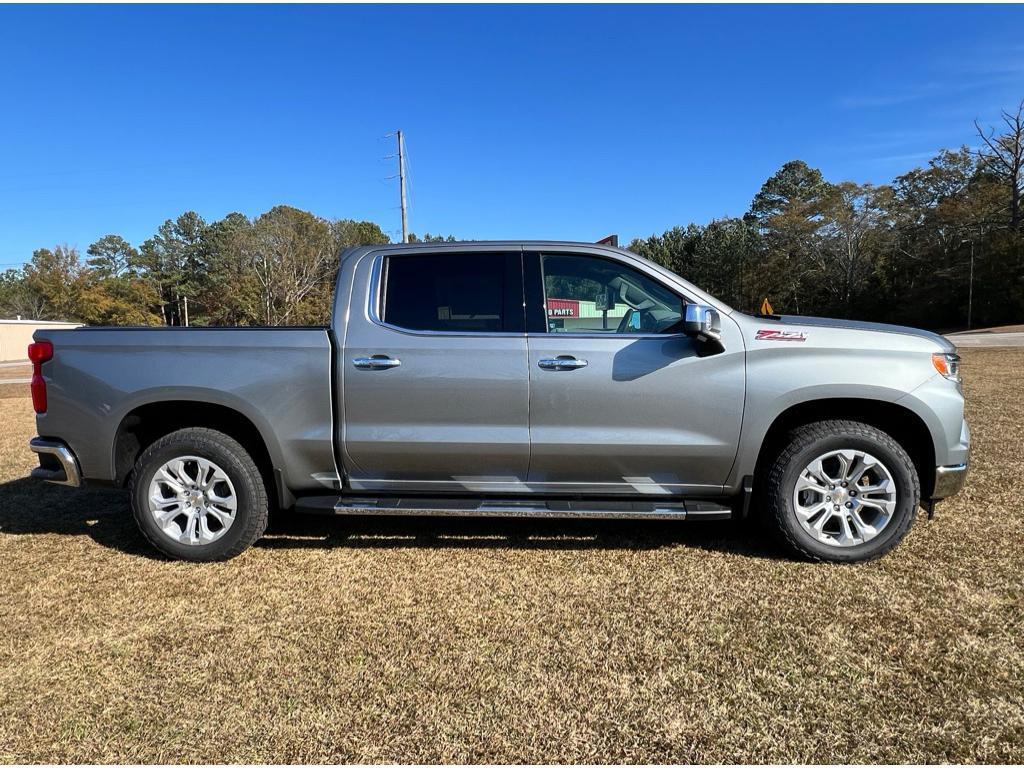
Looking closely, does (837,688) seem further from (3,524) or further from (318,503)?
(3,524)

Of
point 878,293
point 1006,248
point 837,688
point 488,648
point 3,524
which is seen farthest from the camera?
point 878,293

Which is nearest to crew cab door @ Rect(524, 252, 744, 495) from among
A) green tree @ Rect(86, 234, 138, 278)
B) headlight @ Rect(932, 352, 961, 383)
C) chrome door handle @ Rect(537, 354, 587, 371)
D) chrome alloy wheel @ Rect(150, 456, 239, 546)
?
chrome door handle @ Rect(537, 354, 587, 371)

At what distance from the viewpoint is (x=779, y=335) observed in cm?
353

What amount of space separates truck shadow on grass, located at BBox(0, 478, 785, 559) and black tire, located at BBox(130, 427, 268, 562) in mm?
287

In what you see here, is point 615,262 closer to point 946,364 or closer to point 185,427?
point 946,364

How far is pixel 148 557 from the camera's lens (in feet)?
12.6

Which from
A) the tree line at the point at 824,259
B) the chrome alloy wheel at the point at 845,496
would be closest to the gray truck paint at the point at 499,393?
the chrome alloy wheel at the point at 845,496

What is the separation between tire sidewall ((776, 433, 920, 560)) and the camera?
3.47 meters

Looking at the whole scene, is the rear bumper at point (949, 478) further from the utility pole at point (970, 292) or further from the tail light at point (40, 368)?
the utility pole at point (970, 292)

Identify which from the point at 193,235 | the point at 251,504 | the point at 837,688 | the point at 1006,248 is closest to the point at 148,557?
the point at 251,504

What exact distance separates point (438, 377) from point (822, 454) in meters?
2.22

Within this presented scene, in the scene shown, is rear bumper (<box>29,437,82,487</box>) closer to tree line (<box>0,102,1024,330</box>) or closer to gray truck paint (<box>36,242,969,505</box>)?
gray truck paint (<box>36,242,969,505</box>)

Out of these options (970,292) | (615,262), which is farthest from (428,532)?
(970,292)

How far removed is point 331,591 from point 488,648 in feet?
3.42
